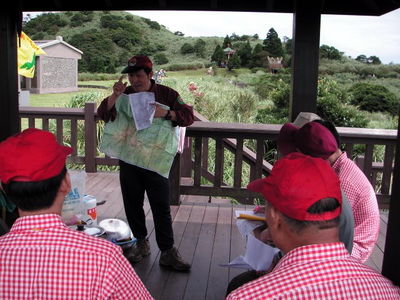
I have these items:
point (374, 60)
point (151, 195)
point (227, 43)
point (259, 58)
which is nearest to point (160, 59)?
point (227, 43)

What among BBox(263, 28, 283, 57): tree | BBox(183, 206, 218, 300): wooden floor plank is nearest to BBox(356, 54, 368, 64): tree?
BBox(263, 28, 283, 57): tree

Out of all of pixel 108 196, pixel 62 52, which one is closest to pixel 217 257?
pixel 108 196

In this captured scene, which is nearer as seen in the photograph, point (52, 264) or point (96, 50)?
point (52, 264)

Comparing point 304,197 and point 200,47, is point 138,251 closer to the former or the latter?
point 304,197

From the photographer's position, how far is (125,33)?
23.5 m

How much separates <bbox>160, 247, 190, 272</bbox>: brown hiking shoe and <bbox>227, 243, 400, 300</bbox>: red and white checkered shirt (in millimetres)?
1863

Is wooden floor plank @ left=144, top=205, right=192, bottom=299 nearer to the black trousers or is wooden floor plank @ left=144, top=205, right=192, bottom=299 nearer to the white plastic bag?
the black trousers

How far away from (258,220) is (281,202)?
868 millimetres

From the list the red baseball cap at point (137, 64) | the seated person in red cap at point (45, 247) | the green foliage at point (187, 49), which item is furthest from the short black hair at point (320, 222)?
the green foliage at point (187, 49)

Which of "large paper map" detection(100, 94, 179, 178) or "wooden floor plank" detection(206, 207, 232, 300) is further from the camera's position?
"large paper map" detection(100, 94, 179, 178)

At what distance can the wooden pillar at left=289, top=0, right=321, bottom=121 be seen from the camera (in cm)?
291

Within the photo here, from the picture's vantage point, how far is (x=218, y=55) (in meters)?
20.3

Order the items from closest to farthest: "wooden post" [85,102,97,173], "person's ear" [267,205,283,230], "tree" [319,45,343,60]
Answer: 1. "person's ear" [267,205,283,230]
2. "wooden post" [85,102,97,173]
3. "tree" [319,45,343,60]

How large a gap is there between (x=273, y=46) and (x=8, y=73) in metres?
16.9
